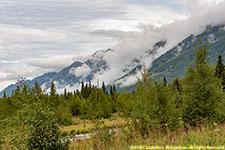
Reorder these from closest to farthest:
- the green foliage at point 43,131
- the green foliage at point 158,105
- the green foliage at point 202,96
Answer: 1. the green foliage at point 43,131
2. the green foliage at point 202,96
3. the green foliage at point 158,105

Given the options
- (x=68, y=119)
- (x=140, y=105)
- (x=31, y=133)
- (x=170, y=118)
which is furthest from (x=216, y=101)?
(x=68, y=119)

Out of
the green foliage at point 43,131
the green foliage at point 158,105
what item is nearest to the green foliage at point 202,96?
the green foliage at point 158,105

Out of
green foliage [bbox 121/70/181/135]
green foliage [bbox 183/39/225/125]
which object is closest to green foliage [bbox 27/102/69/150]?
green foliage [bbox 121/70/181/135]

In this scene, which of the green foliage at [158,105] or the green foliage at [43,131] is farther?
the green foliage at [158,105]

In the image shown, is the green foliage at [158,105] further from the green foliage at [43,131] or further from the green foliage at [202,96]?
the green foliage at [43,131]

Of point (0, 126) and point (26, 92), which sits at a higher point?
point (26, 92)

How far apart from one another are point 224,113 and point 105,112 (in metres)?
44.1

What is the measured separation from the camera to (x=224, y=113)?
13.8 metres

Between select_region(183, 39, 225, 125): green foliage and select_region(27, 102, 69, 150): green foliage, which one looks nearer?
select_region(27, 102, 69, 150): green foliage

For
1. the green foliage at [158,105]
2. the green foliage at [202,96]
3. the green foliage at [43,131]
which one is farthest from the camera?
the green foliage at [158,105]

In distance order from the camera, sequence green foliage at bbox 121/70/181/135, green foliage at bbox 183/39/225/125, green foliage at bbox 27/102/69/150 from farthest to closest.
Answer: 1. green foliage at bbox 121/70/181/135
2. green foliage at bbox 183/39/225/125
3. green foliage at bbox 27/102/69/150

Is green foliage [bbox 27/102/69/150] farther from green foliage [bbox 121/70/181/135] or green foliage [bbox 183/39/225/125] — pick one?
green foliage [bbox 183/39/225/125]

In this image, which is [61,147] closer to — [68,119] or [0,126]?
[0,126]

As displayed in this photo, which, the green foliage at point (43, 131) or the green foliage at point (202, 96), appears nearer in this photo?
the green foliage at point (43, 131)
